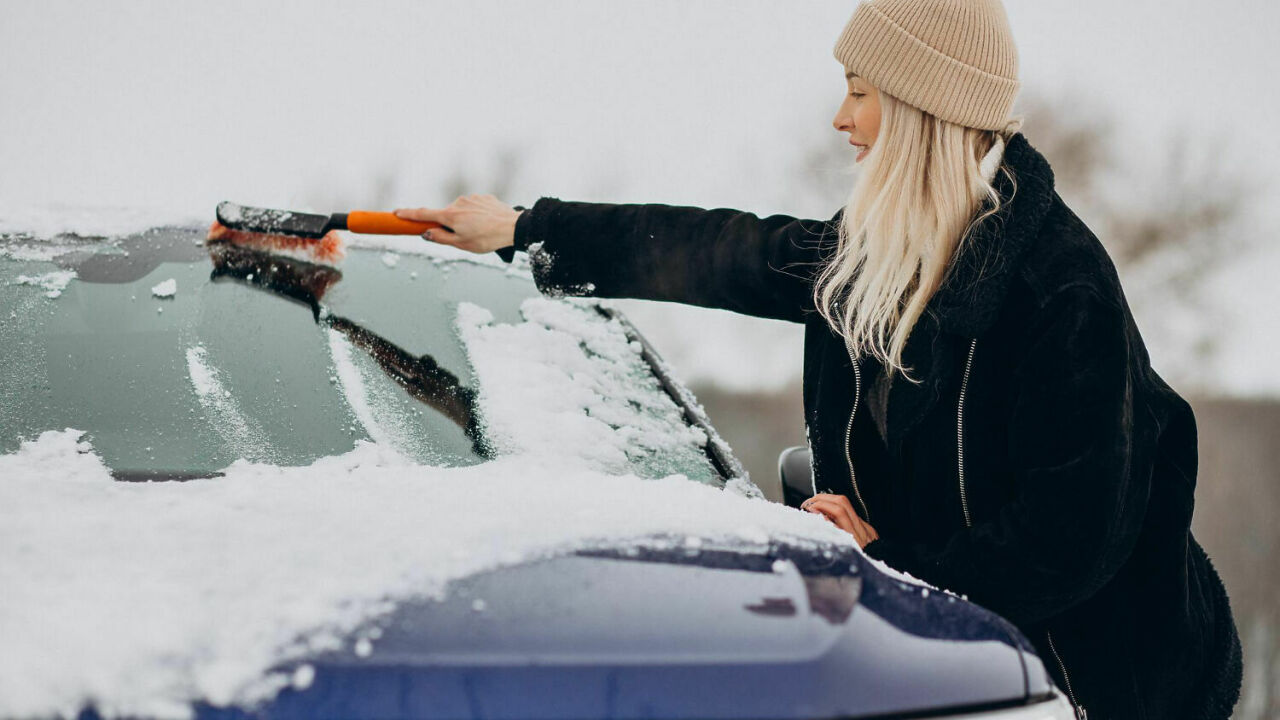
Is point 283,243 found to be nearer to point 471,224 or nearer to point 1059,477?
point 471,224

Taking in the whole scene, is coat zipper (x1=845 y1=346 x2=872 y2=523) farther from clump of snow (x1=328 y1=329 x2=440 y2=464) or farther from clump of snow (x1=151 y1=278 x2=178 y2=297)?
clump of snow (x1=151 y1=278 x2=178 y2=297)

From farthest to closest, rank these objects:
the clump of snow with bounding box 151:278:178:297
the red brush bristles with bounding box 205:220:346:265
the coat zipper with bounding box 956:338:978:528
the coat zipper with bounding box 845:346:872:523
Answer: the red brush bristles with bounding box 205:220:346:265 < the clump of snow with bounding box 151:278:178:297 < the coat zipper with bounding box 845:346:872:523 < the coat zipper with bounding box 956:338:978:528

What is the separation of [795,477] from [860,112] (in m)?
0.67

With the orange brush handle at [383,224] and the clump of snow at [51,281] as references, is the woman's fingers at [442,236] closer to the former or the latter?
the orange brush handle at [383,224]

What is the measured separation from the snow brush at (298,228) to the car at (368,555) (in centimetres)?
19

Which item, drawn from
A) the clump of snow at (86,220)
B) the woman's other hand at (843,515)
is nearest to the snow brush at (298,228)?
the clump of snow at (86,220)

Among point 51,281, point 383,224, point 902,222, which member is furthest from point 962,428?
point 51,281

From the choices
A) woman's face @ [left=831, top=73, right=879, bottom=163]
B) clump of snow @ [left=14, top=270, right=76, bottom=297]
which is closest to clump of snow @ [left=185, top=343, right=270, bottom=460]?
clump of snow @ [left=14, top=270, right=76, bottom=297]

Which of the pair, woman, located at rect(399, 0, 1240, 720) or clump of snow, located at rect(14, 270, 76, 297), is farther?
clump of snow, located at rect(14, 270, 76, 297)

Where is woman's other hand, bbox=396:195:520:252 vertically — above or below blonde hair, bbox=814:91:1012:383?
below

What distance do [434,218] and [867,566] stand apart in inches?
51.1

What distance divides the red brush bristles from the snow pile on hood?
0.75m

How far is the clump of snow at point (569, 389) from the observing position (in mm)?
1823

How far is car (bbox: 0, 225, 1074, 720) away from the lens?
0.85m
